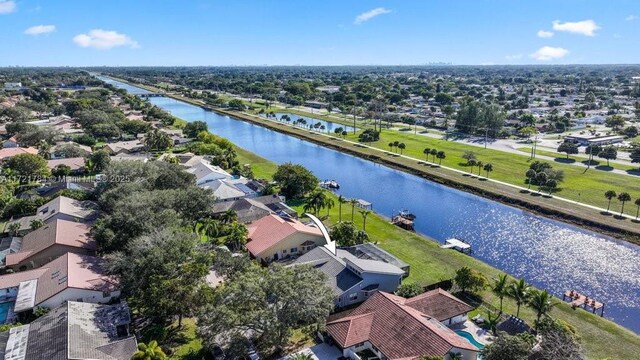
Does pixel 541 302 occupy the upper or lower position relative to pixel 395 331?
upper

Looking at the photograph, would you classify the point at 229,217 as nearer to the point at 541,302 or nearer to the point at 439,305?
the point at 439,305

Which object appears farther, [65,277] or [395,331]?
[65,277]

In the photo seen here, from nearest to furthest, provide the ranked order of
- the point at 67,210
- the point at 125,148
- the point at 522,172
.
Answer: the point at 67,210, the point at 522,172, the point at 125,148

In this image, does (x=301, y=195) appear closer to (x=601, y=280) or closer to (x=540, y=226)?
(x=540, y=226)

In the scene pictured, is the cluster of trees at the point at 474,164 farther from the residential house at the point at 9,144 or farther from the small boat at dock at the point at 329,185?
the residential house at the point at 9,144

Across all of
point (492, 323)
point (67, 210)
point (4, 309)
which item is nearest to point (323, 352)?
point (492, 323)

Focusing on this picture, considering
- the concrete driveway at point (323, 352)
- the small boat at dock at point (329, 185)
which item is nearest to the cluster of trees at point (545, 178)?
the small boat at dock at point (329, 185)

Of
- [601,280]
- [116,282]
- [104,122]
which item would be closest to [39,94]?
[104,122]
